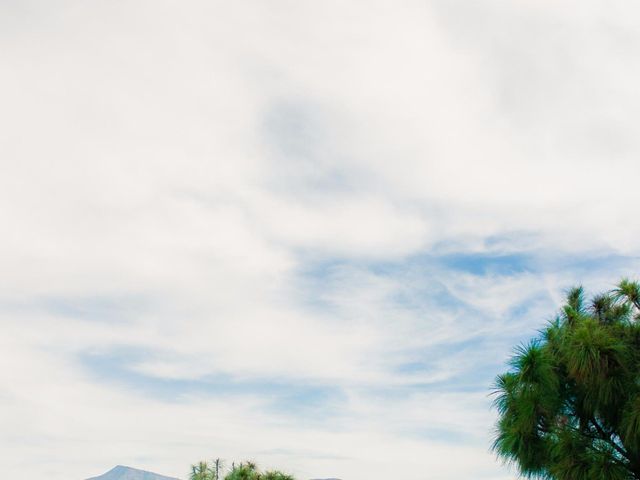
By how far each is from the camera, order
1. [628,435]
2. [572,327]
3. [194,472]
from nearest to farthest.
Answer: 1. [628,435]
2. [572,327]
3. [194,472]

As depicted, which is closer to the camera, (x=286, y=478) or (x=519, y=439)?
(x=519, y=439)

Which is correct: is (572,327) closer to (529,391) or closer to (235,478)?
(529,391)

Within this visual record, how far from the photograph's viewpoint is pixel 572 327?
24.6 meters

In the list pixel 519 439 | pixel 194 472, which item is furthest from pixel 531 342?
pixel 194 472

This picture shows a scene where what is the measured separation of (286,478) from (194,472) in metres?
19.4

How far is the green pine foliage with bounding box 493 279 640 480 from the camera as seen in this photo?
832 inches

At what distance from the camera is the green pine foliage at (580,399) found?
21125 millimetres

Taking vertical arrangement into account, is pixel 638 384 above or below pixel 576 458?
above

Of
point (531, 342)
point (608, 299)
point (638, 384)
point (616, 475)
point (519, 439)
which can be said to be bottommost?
point (616, 475)

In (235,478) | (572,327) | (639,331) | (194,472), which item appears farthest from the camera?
(194,472)

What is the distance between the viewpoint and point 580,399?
23031mm

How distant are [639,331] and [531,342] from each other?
377 centimetres

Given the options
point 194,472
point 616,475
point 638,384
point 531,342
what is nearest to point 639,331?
point 638,384

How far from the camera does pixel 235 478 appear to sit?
193ft
